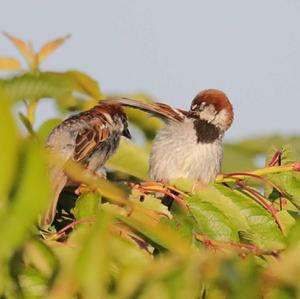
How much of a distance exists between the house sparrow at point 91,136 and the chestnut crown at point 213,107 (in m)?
0.42

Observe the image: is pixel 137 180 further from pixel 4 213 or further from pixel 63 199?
pixel 4 213

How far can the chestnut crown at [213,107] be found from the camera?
16.1 ft

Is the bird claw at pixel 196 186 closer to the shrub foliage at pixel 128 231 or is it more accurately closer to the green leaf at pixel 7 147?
the shrub foliage at pixel 128 231

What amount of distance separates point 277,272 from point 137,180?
7.27 feet

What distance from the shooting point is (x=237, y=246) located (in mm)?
1945

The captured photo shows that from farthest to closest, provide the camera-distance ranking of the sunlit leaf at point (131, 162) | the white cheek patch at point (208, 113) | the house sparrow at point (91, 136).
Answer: the white cheek patch at point (208, 113) → the house sparrow at point (91, 136) → the sunlit leaf at point (131, 162)

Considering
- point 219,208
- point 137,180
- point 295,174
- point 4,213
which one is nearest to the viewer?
point 4,213

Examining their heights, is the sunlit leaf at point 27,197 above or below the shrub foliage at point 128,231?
above

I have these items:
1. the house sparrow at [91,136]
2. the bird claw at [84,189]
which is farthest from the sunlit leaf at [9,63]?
the house sparrow at [91,136]

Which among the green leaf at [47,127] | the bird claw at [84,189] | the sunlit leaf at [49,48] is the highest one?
the sunlit leaf at [49,48]

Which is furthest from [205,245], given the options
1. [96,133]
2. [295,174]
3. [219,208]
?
[96,133]

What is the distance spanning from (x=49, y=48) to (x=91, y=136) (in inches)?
79.6

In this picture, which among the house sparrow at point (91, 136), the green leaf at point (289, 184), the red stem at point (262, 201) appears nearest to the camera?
the red stem at point (262, 201)

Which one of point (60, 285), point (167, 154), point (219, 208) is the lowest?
point (167, 154)
